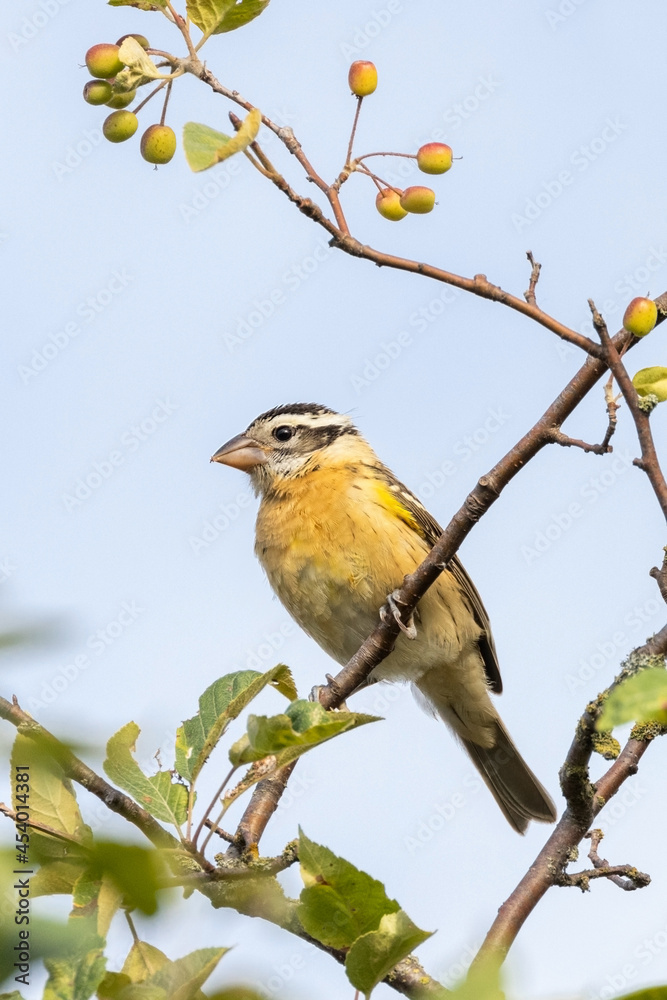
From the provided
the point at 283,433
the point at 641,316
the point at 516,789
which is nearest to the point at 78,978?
the point at 641,316

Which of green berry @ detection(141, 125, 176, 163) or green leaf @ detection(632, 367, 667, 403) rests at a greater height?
green leaf @ detection(632, 367, 667, 403)

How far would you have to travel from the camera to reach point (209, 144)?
1964 millimetres

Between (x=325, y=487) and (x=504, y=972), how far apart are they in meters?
5.26

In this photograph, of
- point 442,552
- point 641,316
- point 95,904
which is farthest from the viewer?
point 442,552

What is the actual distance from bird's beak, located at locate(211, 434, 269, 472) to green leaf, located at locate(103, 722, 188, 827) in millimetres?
4691

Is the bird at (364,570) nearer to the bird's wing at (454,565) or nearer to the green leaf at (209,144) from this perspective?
the bird's wing at (454,565)

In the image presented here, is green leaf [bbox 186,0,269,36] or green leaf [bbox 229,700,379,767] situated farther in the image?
green leaf [bbox 186,0,269,36]

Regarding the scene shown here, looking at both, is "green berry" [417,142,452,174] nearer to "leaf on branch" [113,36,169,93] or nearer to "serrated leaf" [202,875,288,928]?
"leaf on branch" [113,36,169,93]

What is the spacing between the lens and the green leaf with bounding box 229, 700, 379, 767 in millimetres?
2035

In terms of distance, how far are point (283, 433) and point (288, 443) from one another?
0.11 metres

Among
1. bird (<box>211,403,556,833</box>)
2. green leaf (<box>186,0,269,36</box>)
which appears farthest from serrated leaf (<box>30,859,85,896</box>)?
bird (<box>211,403,556,833</box>)

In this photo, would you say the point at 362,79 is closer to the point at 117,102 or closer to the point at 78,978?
the point at 117,102

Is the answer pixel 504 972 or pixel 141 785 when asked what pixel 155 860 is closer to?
pixel 504 972

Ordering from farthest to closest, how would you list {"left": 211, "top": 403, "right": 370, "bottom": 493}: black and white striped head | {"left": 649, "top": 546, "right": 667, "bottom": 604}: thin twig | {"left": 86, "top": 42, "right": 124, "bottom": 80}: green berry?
{"left": 211, "top": 403, "right": 370, "bottom": 493}: black and white striped head → {"left": 86, "top": 42, "right": 124, "bottom": 80}: green berry → {"left": 649, "top": 546, "right": 667, "bottom": 604}: thin twig
